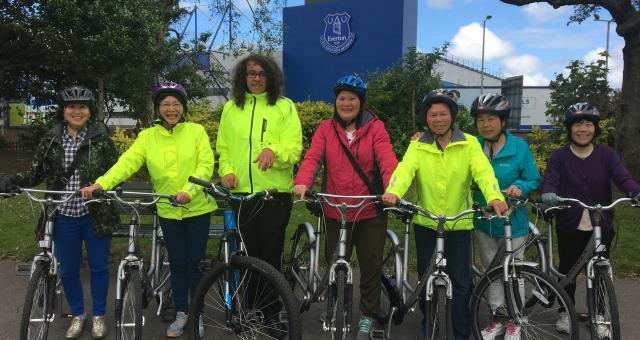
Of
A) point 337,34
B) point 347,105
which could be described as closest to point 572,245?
point 347,105

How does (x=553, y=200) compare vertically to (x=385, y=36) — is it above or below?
below

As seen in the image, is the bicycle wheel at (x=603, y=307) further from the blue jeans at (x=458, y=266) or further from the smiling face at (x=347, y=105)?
the smiling face at (x=347, y=105)

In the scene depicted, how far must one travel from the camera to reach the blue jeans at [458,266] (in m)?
3.65

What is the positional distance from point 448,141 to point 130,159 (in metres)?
2.40

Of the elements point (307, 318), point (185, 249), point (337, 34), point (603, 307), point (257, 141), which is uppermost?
point (337, 34)

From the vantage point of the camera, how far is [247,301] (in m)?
3.72

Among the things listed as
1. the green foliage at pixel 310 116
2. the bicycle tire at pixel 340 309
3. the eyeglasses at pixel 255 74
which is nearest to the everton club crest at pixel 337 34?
the green foliage at pixel 310 116

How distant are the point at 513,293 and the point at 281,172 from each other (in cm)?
190

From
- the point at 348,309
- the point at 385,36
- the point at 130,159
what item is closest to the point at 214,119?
the point at 130,159

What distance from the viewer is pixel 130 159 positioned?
3836 mm

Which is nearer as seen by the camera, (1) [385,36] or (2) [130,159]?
(2) [130,159]

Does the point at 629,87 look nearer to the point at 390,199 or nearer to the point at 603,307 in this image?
the point at 603,307

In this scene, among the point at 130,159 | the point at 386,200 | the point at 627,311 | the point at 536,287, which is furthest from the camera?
the point at 627,311

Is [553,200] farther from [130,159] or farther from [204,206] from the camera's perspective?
[130,159]
